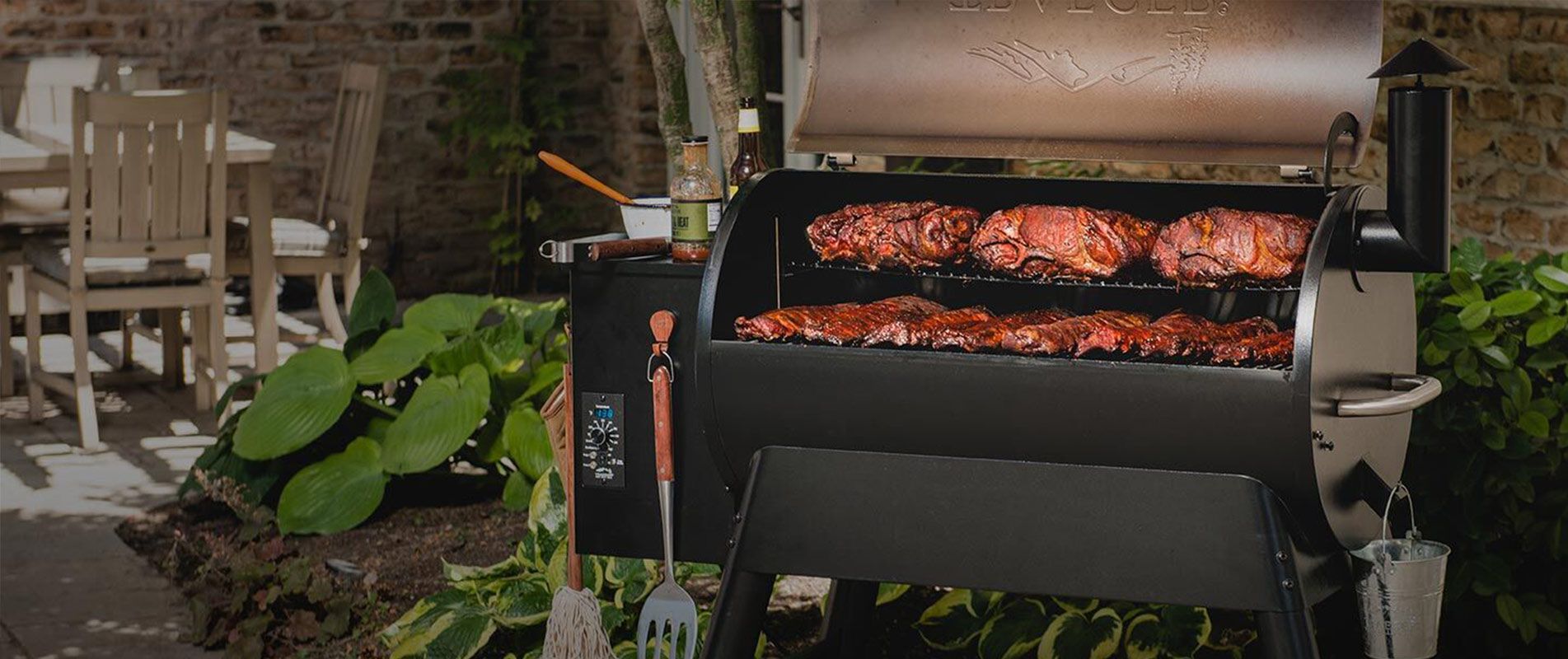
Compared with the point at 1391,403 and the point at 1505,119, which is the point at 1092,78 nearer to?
the point at 1391,403

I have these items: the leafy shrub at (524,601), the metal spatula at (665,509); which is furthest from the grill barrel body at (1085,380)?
the leafy shrub at (524,601)

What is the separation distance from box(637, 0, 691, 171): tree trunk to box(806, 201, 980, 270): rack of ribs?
118cm

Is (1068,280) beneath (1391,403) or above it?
above

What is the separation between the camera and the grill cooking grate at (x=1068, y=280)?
274 cm

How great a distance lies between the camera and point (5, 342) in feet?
20.4

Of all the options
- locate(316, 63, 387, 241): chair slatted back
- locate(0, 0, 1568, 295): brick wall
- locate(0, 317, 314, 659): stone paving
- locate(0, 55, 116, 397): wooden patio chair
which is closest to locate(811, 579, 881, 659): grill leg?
locate(0, 317, 314, 659): stone paving

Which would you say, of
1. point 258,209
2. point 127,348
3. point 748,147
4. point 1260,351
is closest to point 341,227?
point 258,209

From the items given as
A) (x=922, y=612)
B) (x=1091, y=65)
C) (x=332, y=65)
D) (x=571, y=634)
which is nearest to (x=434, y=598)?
(x=571, y=634)

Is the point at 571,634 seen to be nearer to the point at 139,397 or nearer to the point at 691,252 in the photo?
the point at 691,252

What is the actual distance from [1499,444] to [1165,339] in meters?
0.88

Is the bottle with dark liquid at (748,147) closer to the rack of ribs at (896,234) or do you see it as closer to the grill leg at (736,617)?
the rack of ribs at (896,234)

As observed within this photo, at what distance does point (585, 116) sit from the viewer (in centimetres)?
835

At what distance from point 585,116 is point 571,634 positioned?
5.36 meters

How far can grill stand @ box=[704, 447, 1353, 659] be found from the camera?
8.39ft
